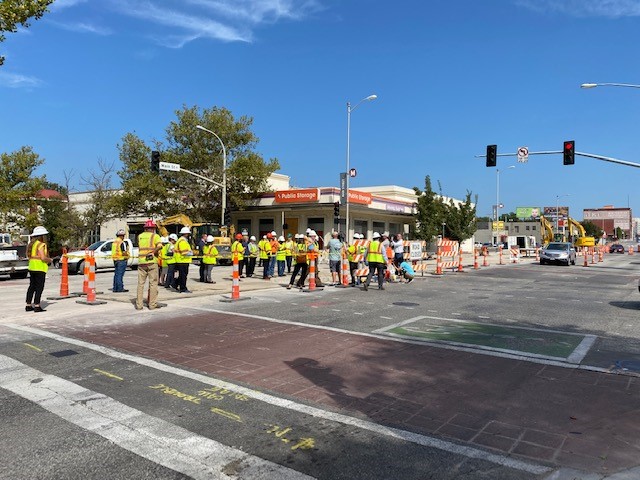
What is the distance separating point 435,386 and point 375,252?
9.34 metres

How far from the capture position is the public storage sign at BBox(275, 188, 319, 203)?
39.0m

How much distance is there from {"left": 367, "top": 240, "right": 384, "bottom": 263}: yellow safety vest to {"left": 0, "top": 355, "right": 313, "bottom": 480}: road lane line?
33.8 feet

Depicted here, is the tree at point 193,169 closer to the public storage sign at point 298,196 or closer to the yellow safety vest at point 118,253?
the public storage sign at point 298,196

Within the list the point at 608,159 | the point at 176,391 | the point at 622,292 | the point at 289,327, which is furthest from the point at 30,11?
the point at 608,159

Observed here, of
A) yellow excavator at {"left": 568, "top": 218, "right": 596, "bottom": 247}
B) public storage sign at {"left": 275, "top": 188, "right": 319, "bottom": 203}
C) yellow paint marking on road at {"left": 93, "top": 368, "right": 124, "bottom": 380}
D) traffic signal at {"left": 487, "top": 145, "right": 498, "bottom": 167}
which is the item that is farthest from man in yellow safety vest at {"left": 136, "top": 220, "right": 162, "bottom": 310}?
yellow excavator at {"left": 568, "top": 218, "right": 596, "bottom": 247}

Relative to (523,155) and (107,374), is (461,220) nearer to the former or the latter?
(523,155)

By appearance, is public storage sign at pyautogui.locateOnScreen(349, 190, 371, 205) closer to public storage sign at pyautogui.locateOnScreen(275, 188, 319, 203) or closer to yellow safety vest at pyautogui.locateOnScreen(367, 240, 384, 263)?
public storage sign at pyautogui.locateOnScreen(275, 188, 319, 203)

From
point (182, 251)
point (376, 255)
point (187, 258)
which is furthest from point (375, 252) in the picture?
point (182, 251)

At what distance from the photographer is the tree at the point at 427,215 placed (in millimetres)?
46094

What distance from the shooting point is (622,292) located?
639 inches

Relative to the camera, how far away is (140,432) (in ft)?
14.1

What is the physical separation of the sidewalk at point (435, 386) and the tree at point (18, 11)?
1192cm

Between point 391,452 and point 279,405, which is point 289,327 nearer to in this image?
point 279,405

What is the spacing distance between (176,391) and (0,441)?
171cm
